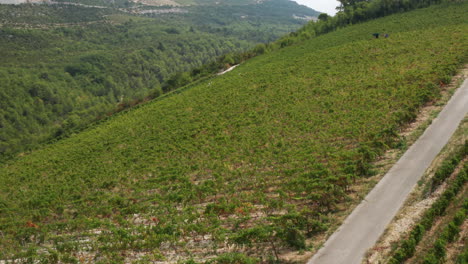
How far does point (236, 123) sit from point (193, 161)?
10.2 metres

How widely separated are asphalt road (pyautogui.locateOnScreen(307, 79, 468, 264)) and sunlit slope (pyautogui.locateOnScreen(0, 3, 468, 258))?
1625mm

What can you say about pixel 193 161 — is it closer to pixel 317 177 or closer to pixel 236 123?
pixel 236 123

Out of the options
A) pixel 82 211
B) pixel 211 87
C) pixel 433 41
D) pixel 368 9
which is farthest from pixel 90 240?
pixel 368 9

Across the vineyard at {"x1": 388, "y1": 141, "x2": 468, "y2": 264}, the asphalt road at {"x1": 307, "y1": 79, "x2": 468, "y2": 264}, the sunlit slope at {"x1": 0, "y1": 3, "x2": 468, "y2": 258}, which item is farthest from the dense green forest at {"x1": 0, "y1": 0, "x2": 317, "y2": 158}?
the vineyard at {"x1": 388, "y1": 141, "x2": 468, "y2": 264}

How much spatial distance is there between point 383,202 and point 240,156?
16.3m

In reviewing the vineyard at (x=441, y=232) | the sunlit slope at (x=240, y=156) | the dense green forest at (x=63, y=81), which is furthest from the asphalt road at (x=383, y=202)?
the dense green forest at (x=63, y=81)

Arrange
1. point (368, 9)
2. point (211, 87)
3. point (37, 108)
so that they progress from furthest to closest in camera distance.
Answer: point (37, 108) < point (368, 9) < point (211, 87)

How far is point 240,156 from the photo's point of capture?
35.3 metres

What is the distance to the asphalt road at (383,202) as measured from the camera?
18427mm

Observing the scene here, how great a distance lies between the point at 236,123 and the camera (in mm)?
45156

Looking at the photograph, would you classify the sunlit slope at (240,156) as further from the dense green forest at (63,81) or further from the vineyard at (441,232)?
the dense green forest at (63,81)

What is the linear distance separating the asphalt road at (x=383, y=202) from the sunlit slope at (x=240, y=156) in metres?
1.63

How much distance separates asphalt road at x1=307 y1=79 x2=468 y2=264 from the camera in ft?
60.5

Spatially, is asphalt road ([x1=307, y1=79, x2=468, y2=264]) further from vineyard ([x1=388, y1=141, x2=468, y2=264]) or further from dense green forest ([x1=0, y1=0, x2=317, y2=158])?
dense green forest ([x1=0, y1=0, x2=317, y2=158])
